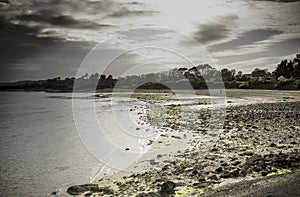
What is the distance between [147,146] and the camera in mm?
13625

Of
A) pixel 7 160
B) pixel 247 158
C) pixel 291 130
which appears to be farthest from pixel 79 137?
pixel 291 130

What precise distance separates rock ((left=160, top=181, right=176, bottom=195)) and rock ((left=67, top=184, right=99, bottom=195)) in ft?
6.90

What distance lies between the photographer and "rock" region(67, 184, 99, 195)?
7918mm

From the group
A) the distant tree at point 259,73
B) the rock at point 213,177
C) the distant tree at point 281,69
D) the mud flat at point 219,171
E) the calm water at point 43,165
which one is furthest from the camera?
the distant tree at point 259,73

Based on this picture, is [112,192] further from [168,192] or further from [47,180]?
[47,180]

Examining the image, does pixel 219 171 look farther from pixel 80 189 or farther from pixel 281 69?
pixel 281 69

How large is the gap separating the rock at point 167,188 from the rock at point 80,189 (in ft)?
6.90

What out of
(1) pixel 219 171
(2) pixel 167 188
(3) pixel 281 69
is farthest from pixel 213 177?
(3) pixel 281 69

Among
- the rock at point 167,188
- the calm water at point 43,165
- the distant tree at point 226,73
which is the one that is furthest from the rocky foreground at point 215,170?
the distant tree at point 226,73

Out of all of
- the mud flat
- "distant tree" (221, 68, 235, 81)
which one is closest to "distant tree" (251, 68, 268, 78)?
"distant tree" (221, 68, 235, 81)

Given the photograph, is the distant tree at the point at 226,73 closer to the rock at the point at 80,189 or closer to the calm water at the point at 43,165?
the calm water at the point at 43,165

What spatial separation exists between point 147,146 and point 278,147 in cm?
627

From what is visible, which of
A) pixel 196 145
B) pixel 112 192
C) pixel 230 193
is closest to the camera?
pixel 230 193

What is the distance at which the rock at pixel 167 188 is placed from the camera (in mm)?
7185
